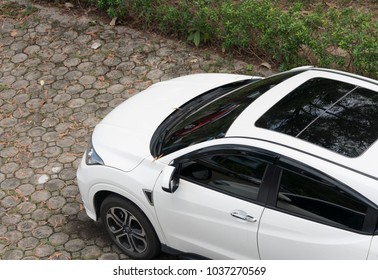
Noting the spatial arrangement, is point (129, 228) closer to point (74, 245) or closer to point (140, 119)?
point (74, 245)

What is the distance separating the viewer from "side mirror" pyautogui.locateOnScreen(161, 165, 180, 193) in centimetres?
508

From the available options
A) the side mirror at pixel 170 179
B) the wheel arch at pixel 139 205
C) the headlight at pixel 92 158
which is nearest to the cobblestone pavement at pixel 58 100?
the wheel arch at pixel 139 205

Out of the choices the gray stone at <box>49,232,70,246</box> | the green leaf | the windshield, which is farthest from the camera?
the green leaf

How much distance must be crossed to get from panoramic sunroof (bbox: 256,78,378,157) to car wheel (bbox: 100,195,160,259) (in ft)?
4.76

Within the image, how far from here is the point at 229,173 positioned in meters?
5.02

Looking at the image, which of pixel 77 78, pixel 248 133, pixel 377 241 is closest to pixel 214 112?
pixel 248 133

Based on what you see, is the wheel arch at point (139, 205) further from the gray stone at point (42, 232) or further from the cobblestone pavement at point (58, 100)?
the gray stone at point (42, 232)

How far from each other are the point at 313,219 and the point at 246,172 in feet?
2.14

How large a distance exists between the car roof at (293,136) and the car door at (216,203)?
18cm

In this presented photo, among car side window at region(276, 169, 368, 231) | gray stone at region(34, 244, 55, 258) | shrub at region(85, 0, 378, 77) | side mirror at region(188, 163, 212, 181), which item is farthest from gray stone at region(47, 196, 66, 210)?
shrub at region(85, 0, 378, 77)

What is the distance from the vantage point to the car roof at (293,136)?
4.50 m

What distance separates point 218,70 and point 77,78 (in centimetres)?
190

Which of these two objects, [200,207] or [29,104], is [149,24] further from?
[200,207]

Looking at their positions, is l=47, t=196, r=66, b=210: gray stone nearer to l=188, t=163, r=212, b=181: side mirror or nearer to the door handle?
l=188, t=163, r=212, b=181: side mirror
